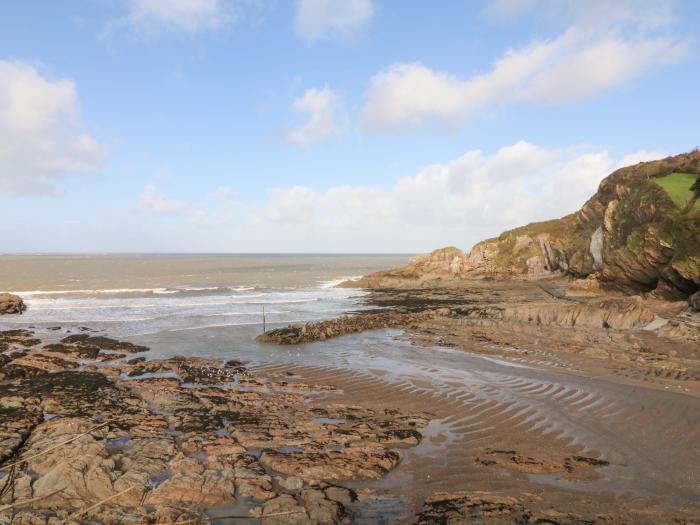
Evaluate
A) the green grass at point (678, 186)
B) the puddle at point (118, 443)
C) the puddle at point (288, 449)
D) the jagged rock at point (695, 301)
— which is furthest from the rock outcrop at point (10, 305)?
the green grass at point (678, 186)

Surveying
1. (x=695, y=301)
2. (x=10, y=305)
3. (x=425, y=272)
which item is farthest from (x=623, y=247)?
(x=10, y=305)

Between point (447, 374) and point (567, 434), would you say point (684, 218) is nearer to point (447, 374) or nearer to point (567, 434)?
point (447, 374)

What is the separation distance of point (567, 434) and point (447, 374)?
555 cm

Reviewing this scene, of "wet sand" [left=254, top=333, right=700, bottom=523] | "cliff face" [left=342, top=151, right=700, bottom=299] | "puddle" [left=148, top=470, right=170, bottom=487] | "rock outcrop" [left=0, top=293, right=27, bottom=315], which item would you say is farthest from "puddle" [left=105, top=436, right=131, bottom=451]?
"rock outcrop" [left=0, top=293, right=27, bottom=315]

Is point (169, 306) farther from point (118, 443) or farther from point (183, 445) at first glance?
point (183, 445)

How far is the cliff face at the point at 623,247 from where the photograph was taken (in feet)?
77.0

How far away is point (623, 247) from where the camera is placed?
29859 millimetres

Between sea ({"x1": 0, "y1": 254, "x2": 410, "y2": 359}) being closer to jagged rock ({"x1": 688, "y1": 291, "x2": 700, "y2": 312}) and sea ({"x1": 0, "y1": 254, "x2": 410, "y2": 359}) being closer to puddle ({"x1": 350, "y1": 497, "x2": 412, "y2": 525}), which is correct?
puddle ({"x1": 350, "y1": 497, "x2": 412, "y2": 525})

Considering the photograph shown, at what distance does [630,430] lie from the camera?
32.4 ft

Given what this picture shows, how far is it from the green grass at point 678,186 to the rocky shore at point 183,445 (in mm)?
24358

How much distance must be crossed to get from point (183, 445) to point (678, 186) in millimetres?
31789

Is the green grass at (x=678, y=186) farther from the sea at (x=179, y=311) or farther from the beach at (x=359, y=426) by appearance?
the sea at (x=179, y=311)

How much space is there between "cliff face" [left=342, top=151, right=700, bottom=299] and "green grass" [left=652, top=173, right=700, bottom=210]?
0.05 meters

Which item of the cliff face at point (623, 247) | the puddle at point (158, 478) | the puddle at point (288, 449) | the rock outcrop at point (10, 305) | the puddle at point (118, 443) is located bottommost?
the puddle at point (288, 449)
